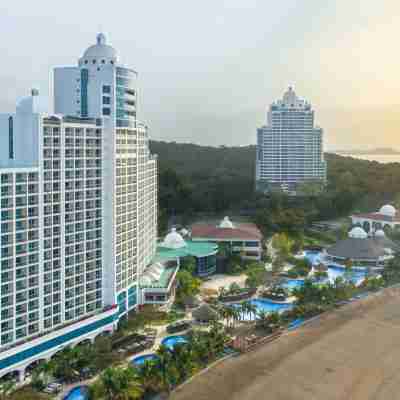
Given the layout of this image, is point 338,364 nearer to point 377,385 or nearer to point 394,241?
point 377,385

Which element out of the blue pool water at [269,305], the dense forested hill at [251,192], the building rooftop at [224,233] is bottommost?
the blue pool water at [269,305]

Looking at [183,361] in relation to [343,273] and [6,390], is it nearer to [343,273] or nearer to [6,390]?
[6,390]

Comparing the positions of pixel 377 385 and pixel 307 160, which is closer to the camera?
pixel 377 385

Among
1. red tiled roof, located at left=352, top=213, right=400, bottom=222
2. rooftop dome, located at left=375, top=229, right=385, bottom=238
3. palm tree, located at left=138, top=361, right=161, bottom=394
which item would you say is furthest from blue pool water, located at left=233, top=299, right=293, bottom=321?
red tiled roof, located at left=352, top=213, right=400, bottom=222

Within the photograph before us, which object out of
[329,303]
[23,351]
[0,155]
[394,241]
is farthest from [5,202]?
[394,241]

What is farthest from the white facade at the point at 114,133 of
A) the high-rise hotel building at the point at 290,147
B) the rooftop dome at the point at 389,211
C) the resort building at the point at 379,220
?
the high-rise hotel building at the point at 290,147

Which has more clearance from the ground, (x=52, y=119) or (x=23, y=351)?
(x=52, y=119)

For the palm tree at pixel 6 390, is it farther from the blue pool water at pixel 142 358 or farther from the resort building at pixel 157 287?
the resort building at pixel 157 287
